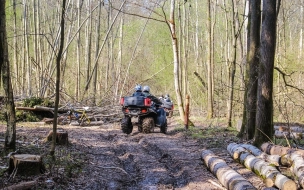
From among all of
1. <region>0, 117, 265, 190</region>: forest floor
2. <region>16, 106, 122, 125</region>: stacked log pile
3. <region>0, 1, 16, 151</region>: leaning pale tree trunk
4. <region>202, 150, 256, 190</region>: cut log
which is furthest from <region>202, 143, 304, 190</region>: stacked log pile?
<region>16, 106, 122, 125</region>: stacked log pile

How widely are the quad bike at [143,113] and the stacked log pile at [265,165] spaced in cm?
447

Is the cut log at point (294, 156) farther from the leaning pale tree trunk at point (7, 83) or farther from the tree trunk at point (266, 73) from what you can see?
the leaning pale tree trunk at point (7, 83)

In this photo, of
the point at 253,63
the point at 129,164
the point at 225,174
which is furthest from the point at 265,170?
the point at 253,63

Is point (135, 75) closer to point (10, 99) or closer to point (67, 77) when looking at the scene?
point (67, 77)

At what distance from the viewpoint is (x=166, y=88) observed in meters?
33.4

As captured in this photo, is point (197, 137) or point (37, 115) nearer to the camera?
point (197, 137)

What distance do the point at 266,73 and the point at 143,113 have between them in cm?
502

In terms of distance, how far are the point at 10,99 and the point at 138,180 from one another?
2788 mm

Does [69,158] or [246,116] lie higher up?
[246,116]

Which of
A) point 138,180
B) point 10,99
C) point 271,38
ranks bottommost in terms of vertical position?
point 138,180

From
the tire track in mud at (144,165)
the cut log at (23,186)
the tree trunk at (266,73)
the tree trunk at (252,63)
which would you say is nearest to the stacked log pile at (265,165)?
the tire track in mud at (144,165)

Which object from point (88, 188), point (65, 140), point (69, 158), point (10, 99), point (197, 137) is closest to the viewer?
point (88, 188)

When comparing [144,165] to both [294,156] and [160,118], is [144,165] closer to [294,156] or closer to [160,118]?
[294,156]

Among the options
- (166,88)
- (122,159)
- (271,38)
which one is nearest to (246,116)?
(271,38)
